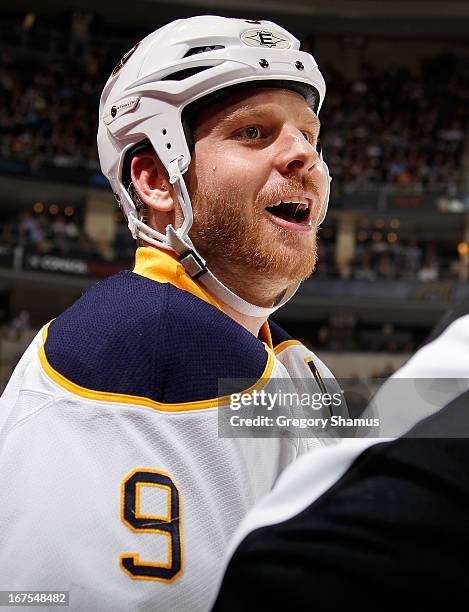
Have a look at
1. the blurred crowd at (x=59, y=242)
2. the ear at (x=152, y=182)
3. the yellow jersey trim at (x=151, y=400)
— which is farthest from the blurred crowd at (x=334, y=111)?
the yellow jersey trim at (x=151, y=400)

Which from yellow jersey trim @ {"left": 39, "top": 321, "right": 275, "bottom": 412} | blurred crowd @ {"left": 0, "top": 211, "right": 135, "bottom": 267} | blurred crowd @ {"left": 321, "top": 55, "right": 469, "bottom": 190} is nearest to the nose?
yellow jersey trim @ {"left": 39, "top": 321, "right": 275, "bottom": 412}

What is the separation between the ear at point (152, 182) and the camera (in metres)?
2.23

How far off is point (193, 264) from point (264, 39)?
636mm

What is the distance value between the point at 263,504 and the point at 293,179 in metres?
1.40

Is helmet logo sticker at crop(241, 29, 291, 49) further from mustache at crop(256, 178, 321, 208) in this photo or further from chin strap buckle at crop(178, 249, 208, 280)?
chin strap buckle at crop(178, 249, 208, 280)

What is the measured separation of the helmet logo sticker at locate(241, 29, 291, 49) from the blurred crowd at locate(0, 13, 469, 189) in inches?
867

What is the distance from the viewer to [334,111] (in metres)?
26.1

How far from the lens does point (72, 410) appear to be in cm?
171

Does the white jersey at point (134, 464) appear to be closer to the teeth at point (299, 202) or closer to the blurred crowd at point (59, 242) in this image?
the teeth at point (299, 202)

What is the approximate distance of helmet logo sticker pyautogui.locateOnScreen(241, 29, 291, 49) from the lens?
2193 mm

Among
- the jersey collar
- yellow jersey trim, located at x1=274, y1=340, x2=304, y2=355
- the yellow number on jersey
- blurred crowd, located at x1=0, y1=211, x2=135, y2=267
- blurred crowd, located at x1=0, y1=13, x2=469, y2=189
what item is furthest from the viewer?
blurred crowd, located at x1=0, y1=13, x2=469, y2=189

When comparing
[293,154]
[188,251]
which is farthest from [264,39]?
[188,251]

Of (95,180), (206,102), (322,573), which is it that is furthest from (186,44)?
(95,180)

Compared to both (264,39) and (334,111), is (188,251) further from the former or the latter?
(334,111)
